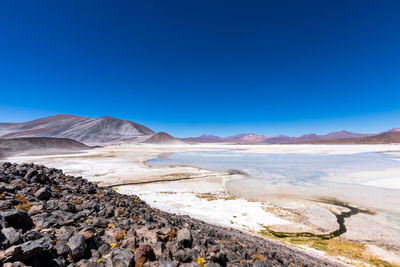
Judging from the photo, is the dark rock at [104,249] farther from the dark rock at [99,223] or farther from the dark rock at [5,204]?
the dark rock at [5,204]

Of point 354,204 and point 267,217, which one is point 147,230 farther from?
point 354,204

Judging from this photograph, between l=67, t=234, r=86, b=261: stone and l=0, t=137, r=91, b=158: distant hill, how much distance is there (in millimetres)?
65558

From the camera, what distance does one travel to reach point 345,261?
6.74 metres

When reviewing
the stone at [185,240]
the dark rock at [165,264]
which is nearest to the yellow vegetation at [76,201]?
the stone at [185,240]

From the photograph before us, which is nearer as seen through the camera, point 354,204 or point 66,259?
point 66,259

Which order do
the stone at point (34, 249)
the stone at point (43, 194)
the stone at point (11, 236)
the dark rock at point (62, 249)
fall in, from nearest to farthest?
the stone at point (34, 249) < the stone at point (11, 236) < the dark rock at point (62, 249) < the stone at point (43, 194)

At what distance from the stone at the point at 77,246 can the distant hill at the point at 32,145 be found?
6556 cm

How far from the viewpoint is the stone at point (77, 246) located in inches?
138

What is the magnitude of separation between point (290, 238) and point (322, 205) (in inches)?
231

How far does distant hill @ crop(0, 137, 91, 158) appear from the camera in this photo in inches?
2086

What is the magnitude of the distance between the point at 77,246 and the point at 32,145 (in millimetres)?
80804

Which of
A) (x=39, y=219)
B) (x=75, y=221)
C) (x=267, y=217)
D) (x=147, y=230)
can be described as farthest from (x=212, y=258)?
(x=267, y=217)

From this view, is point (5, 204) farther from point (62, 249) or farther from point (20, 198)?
point (62, 249)

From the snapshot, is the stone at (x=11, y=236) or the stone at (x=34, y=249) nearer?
the stone at (x=34, y=249)
